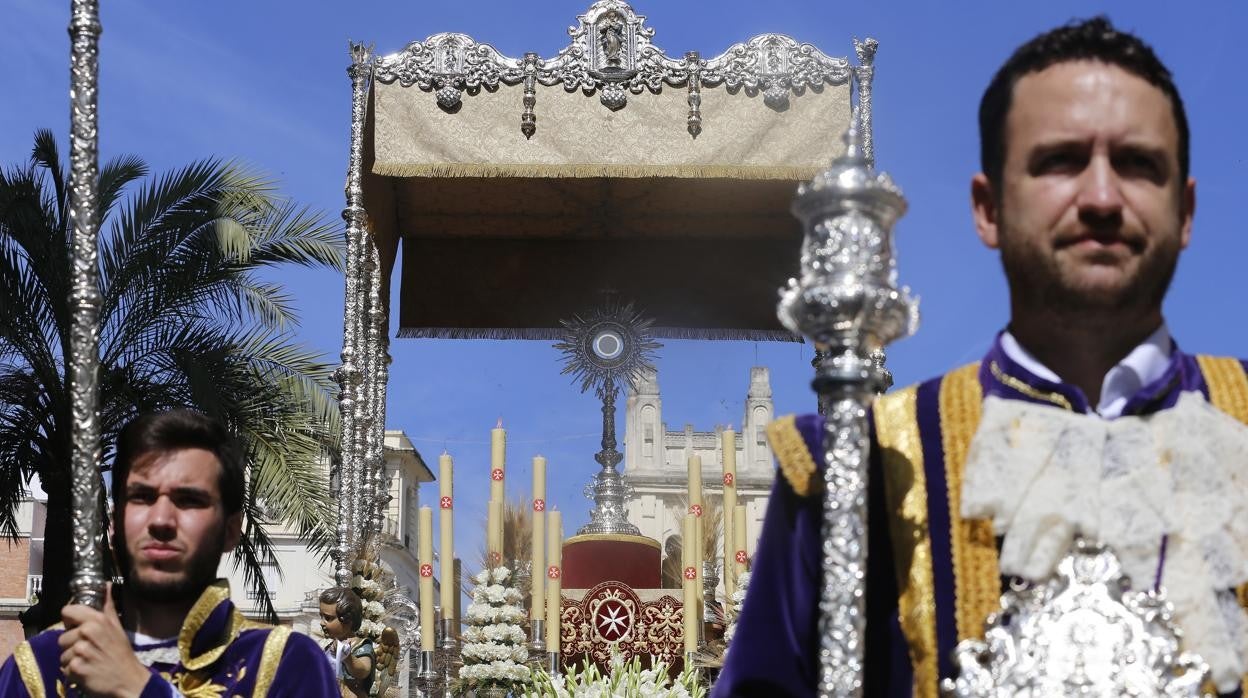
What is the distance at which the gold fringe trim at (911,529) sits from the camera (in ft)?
6.64

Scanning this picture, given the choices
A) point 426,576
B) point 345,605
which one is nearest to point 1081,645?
point 345,605

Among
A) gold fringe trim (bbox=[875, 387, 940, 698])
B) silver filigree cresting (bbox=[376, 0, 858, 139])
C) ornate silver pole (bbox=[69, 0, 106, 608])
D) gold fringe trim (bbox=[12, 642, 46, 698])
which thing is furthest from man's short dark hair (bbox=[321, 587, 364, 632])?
gold fringe trim (bbox=[875, 387, 940, 698])

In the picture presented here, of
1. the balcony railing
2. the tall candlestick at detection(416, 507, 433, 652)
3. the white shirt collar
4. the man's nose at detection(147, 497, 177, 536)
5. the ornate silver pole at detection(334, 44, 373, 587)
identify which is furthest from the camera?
the balcony railing

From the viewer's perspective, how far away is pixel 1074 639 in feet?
6.41

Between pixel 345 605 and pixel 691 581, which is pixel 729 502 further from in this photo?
pixel 345 605

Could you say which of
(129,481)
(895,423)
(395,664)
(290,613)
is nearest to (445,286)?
(395,664)

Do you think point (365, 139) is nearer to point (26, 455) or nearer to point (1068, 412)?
point (26, 455)

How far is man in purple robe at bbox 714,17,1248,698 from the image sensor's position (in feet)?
6.53

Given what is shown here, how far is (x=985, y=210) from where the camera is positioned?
2137 millimetres

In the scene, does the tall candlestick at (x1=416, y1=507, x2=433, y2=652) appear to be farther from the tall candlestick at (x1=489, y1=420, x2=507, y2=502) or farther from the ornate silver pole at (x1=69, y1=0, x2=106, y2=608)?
the ornate silver pole at (x1=69, y1=0, x2=106, y2=608)

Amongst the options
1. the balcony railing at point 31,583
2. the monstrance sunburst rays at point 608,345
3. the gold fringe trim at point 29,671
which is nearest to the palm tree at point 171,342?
the monstrance sunburst rays at point 608,345

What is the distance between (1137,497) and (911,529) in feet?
0.92

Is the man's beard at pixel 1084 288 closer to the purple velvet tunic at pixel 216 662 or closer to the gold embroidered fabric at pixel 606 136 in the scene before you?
the purple velvet tunic at pixel 216 662

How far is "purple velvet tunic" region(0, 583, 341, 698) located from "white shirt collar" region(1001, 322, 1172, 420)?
1630 mm
